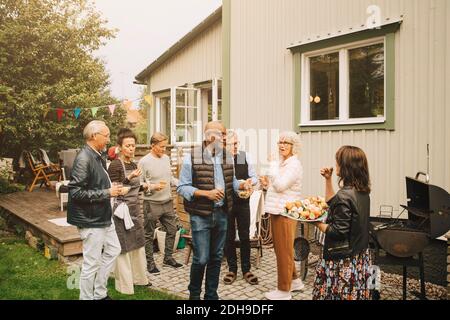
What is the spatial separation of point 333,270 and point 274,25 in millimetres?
5537

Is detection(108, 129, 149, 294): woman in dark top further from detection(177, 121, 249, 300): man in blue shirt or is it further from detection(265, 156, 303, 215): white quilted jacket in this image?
detection(265, 156, 303, 215): white quilted jacket

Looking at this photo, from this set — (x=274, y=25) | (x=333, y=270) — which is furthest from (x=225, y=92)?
(x=333, y=270)

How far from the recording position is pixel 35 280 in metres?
5.61

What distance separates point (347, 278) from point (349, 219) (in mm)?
550

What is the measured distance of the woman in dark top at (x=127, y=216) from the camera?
480 cm

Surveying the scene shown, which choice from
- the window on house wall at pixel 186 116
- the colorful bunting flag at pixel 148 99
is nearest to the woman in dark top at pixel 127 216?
the window on house wall at pixel 186 116

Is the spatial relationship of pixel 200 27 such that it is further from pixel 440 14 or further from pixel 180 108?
pixel 440 14

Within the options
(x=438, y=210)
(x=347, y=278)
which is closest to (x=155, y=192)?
(x=347, y=278)

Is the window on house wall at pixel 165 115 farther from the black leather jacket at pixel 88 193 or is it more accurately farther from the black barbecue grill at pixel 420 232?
the black barbecue grill at pixel 420 232

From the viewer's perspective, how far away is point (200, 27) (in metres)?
10.9

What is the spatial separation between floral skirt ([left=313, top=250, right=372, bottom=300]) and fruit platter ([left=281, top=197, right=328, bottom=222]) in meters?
0.41

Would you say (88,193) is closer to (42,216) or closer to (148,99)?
(42,216)

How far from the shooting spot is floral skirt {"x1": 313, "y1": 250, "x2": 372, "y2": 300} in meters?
3.42

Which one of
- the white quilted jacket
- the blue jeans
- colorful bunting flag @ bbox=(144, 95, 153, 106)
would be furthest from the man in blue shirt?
colorful bunting flag @ bbox=(144, 95, 153, 106)
